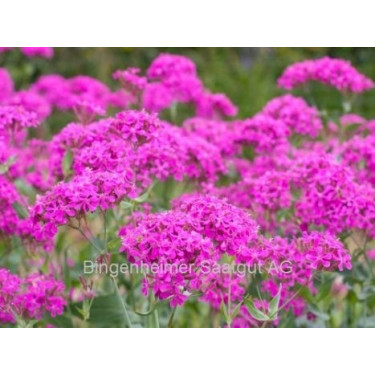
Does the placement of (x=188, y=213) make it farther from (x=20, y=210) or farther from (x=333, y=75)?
(x=333, y=75)

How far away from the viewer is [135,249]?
1994 millimetres

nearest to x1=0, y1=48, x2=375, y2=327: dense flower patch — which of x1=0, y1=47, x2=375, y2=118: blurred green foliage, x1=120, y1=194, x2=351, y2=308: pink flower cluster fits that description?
x1=120, y1=194, x2=351, y2=308: pink flower cluster

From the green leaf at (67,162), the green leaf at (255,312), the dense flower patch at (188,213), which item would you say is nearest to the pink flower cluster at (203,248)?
the dense flower patch at (188,213)

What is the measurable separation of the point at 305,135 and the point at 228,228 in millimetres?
1404

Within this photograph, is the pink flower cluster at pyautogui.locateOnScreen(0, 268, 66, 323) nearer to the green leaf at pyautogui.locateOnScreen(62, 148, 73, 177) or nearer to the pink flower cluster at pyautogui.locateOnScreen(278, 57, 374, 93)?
the green leaf at pyautogui.locateOnScreen(62, 148, 73, 177)

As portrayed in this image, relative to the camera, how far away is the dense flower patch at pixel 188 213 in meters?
2.08

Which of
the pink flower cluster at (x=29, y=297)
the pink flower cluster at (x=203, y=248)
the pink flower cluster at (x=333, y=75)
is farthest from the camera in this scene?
the pink flower cluster at (x=333, y=75)

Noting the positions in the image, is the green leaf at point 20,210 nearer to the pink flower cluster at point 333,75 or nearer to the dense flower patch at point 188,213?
the dense flower patch at point 188,213

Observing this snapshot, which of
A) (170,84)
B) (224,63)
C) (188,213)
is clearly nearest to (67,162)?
(188,213)

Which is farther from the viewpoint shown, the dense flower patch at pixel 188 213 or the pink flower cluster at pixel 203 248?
the dense flower patch at pixel 188 213

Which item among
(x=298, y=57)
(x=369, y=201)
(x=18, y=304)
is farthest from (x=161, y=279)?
(x=298, y=57)

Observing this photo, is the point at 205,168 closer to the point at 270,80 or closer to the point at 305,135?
the point at 305,135

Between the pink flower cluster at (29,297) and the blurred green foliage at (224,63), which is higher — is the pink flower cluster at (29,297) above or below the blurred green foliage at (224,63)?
below

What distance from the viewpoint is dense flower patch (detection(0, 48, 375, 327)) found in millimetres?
2082
